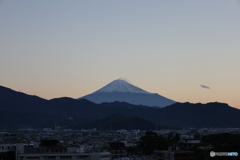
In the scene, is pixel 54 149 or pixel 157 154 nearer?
pixel 54 149

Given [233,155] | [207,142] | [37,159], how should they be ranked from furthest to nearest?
[207,142] < [37,159] < [233,155]

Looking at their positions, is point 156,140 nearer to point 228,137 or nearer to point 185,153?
point 228,137

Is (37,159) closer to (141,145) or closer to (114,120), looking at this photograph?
(141,145)

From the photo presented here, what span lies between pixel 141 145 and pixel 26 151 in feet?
75.4

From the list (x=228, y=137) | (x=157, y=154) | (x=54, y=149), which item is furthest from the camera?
(x=228, y=137)

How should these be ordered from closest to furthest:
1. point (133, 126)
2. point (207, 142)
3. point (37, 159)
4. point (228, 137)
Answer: point (37, 159), point (228, 137), point (207, 142), point (133, 126)

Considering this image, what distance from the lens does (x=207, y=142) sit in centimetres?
6525

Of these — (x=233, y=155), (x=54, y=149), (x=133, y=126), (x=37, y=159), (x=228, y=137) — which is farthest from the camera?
(x=133, y=126)

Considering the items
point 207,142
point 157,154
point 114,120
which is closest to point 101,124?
point 114,120

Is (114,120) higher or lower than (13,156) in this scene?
higher

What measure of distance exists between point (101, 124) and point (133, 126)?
13.3m

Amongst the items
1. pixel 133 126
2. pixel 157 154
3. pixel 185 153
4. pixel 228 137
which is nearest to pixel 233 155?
pixel 185 153

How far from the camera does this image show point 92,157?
3666 cm

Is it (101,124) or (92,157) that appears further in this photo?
(101,124)
